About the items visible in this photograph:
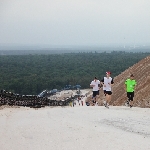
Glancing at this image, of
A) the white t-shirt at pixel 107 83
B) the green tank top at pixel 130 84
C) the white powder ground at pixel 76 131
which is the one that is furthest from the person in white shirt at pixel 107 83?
the white powder ground at pixel 76 131

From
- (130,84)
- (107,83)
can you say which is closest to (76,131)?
(107,83)

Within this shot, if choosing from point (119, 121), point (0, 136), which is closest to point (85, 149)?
point (0, 136)

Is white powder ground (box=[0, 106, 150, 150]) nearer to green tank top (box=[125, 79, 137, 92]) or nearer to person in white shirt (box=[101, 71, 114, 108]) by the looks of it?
person in white shirt (box=[101, 71, 114, 108])

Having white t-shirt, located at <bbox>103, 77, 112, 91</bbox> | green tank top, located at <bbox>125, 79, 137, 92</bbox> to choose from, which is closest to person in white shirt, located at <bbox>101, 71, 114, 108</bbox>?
white t-shirt, located at <bbox>103, 77, 112, 91</bbox>

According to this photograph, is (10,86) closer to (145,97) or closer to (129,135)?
(145,97)

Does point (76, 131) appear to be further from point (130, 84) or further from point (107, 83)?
point (130, 84)

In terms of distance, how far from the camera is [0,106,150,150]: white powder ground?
679 cm

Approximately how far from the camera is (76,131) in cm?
785

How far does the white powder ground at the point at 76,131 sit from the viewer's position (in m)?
6.79

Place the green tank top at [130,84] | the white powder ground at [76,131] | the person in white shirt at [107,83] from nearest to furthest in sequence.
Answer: the white powder ground at [76,131]
the person in white shirt at [107,83]
the green tank top at [130,84]

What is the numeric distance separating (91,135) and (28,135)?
139 centimetres

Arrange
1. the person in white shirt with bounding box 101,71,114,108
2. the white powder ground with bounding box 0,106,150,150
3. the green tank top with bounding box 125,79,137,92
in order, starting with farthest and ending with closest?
the green tank top with bounding box 125,79,137,92, the person in white shirt with bounding box 101,71,114,108, the white powder ground with bounding box 0,106,150,150

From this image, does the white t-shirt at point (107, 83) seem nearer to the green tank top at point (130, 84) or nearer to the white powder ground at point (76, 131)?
the green tank top at point (130, 84)

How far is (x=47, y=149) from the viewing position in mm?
6594
